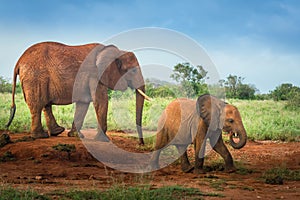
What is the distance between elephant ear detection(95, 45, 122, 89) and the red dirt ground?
1.50 m

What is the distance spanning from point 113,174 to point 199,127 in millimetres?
1729

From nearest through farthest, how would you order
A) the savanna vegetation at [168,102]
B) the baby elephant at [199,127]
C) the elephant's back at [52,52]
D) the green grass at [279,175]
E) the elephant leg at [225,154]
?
the green grass at [279,175] → the baby elephant at [199,127] → the elephant leg at [225,154] → the elephant's back at [52,52] → the savanna vegetation at [168,102]

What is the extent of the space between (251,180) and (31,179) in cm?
350

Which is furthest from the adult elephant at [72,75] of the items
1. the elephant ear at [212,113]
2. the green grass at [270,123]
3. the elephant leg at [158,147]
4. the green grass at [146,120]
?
the green grass at [270,123]

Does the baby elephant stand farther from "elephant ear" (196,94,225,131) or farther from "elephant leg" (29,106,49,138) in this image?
"elephant leg" (29,106,49,138)

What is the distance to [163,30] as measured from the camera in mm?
10211

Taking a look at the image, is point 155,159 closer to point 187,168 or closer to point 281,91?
point 187,168

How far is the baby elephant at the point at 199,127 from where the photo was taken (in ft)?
28.2

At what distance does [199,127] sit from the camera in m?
8.80

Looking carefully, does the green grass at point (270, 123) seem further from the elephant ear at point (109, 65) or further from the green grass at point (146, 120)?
the elephant ear at point (109, 65)

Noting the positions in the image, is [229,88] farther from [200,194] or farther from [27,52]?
[200,194]

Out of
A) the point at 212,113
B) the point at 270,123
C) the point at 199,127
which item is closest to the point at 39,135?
the point at 199,127

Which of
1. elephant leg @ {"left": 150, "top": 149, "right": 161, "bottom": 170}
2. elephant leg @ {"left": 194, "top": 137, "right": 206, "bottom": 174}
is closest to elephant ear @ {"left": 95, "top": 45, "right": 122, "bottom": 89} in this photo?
elephant leg @ {"left": 150, "top": 149, "right": 161, "bottom": 170}

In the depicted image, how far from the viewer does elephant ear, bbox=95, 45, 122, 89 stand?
11.5 meters
